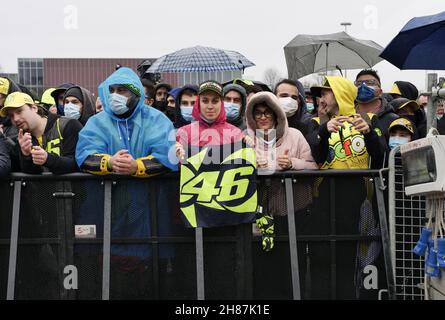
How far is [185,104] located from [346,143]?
190 centimetres

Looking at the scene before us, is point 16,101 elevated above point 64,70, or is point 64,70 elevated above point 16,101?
point 64,70

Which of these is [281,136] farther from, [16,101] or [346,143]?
[16,101]

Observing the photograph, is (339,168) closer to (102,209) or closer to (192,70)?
(102,209)

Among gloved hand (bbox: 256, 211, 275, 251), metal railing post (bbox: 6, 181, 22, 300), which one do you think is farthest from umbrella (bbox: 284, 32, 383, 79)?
metal railing post (bbox: 6, 181, 22, 300)

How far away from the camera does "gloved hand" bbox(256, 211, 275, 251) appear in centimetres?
521

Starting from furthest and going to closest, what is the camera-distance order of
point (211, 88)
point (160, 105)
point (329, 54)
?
point (329, 54)
point (160, 105)
point (211, 88)

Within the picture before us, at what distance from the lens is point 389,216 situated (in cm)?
523

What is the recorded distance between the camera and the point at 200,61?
35.0 feet

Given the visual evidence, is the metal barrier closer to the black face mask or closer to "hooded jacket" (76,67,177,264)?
"hooded jacket" (76,67,177,264)

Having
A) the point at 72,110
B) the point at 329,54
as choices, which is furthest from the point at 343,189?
the point at 329,54

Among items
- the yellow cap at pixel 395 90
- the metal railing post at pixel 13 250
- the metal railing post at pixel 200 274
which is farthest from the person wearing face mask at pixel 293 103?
the metal railing post at pixel 13 250

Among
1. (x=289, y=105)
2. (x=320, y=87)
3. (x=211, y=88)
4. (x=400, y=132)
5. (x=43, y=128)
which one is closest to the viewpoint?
(x=211, y=88)

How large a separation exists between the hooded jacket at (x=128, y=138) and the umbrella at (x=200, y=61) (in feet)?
16.0
